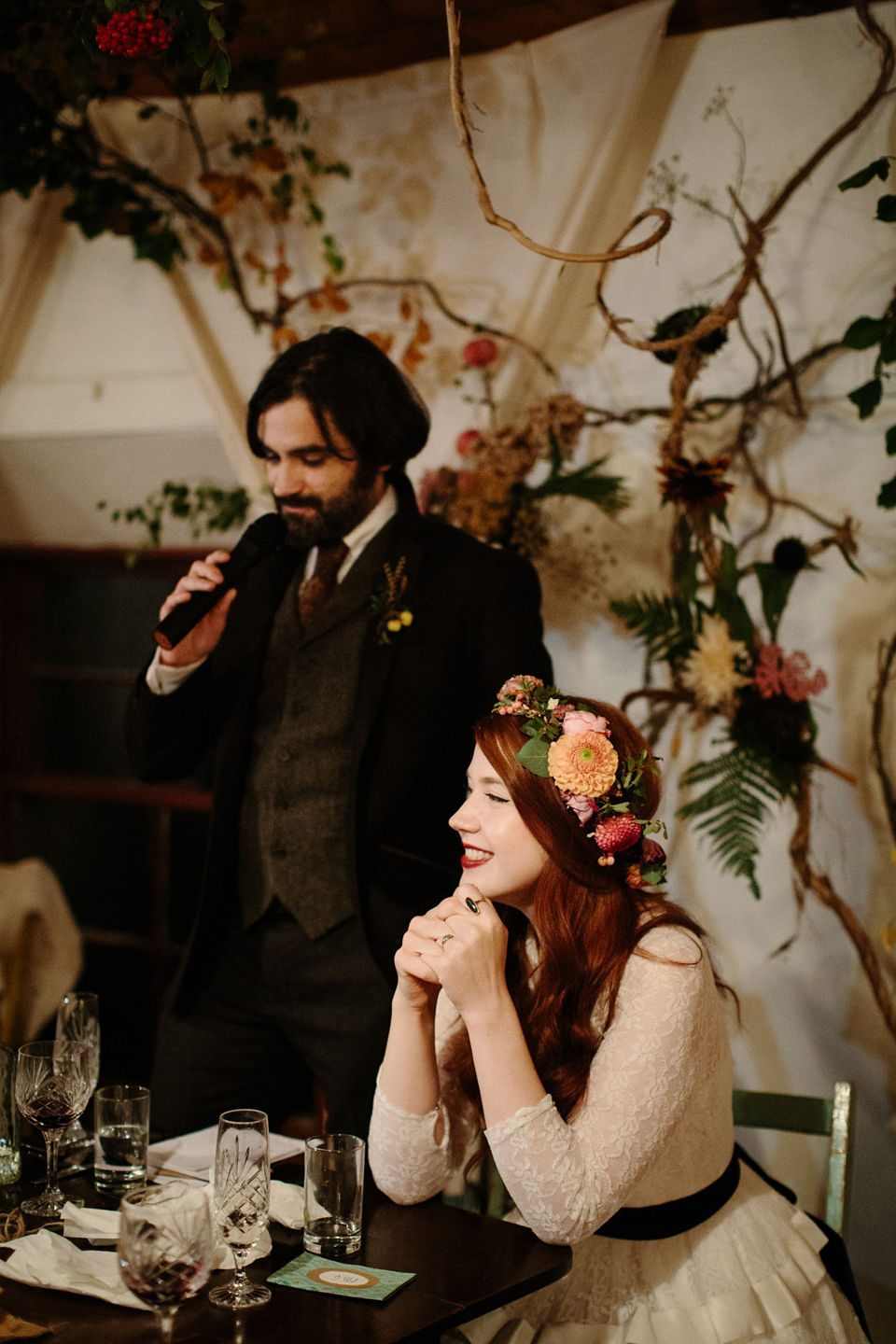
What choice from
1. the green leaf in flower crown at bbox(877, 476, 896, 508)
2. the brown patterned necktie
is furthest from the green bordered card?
the green leaf in flower crown at bbox(877, 476, 896, 508)

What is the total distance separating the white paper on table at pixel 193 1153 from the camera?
1.58 meters

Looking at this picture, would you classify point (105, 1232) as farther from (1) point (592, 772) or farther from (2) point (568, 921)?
(1) point (592, 772)

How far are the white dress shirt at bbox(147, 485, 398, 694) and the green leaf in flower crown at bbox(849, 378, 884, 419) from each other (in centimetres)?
85

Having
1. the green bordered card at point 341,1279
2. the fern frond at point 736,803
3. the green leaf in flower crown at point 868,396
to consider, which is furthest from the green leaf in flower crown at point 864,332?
the green bordered card at point 341,1279

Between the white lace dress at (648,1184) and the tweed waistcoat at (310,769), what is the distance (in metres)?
0.46

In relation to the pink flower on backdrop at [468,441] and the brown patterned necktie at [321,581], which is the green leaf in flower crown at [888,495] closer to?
the pink flower on backdrop at [468,441]

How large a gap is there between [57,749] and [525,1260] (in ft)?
9.14

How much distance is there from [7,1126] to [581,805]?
0.82 m

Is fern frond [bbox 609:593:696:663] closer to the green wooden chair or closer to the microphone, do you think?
the microphone

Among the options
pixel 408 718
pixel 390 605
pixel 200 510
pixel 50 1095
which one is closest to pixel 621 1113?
pixel 50 1095

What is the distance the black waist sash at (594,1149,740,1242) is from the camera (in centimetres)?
160

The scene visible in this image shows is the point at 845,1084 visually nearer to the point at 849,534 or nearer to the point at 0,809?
the point at 849,534

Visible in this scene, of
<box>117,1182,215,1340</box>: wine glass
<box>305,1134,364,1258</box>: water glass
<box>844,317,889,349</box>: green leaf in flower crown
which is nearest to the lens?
<box>117,1182,215,1340</box>: wine glass

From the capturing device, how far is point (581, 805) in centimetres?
158
